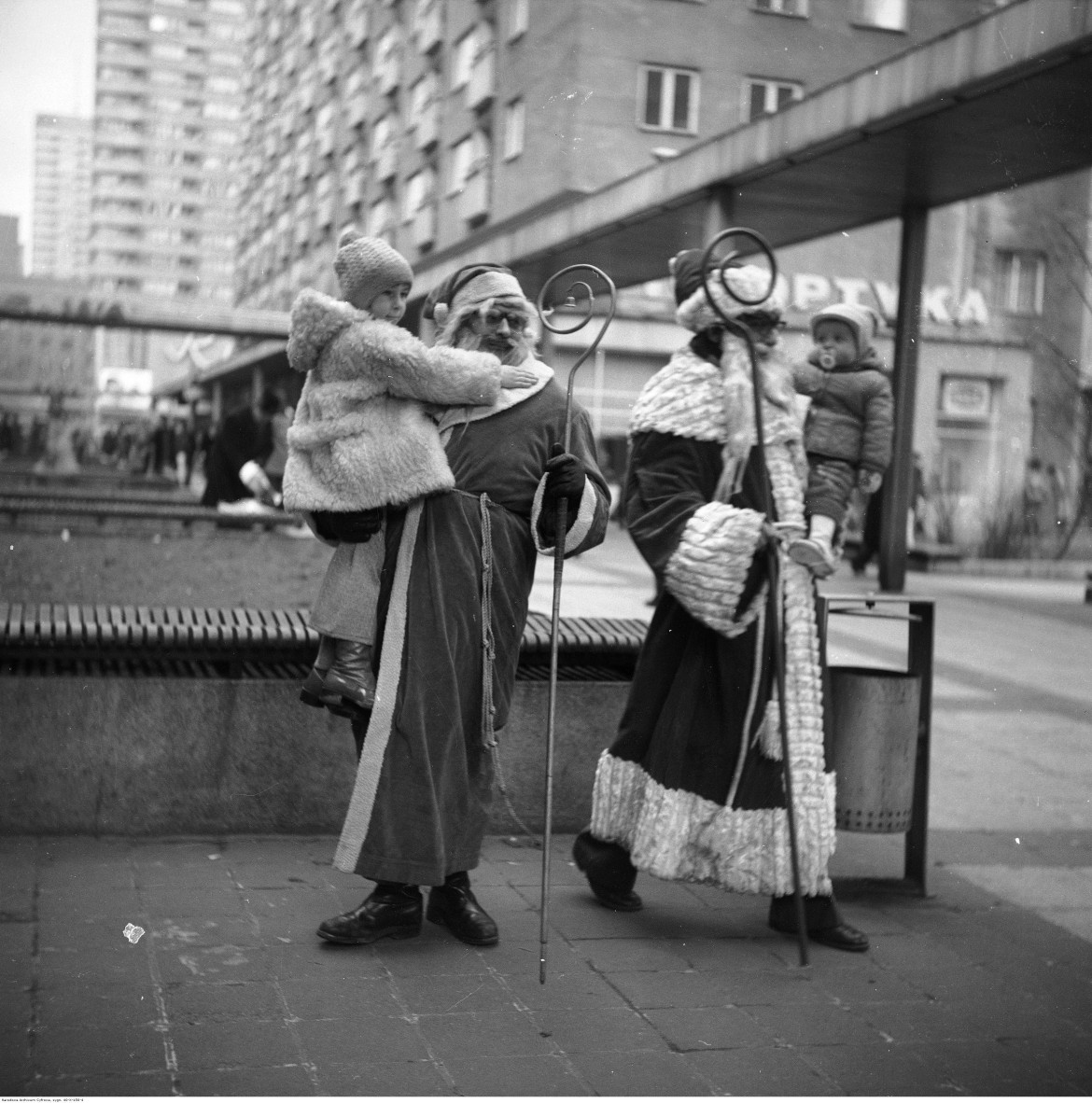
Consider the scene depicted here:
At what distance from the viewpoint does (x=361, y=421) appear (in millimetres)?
3893

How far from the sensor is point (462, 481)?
3998mm

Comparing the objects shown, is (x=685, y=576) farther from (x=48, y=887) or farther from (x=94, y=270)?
(x=94, y=270)

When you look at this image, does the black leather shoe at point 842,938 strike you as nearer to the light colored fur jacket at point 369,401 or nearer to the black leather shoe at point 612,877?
the black leather shoe at point 612,877

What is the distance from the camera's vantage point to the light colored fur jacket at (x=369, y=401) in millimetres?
3838

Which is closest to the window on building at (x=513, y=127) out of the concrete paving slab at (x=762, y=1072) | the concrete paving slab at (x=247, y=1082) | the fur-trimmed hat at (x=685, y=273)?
the fur-trimmed hat at (x=685, y=273)

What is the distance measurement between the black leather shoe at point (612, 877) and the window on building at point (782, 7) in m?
4.60

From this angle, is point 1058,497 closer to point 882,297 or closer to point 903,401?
point 903,401

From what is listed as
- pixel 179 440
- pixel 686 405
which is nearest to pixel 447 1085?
pixel 686 405

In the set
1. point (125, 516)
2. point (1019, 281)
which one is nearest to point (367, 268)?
point (125, 516)

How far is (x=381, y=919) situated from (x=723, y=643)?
119 centimetres

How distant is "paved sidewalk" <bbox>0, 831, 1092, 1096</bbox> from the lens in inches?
120

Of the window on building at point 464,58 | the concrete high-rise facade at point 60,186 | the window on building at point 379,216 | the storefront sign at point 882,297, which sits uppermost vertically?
the storefront sign at point 882,297

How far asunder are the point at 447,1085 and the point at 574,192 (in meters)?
8.90

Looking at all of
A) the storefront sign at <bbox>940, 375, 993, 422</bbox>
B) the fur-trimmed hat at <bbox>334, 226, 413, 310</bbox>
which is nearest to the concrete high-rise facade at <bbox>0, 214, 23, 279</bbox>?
the fur-trimmed hat at <bbox>334, 226, 413, 310</bbox>
